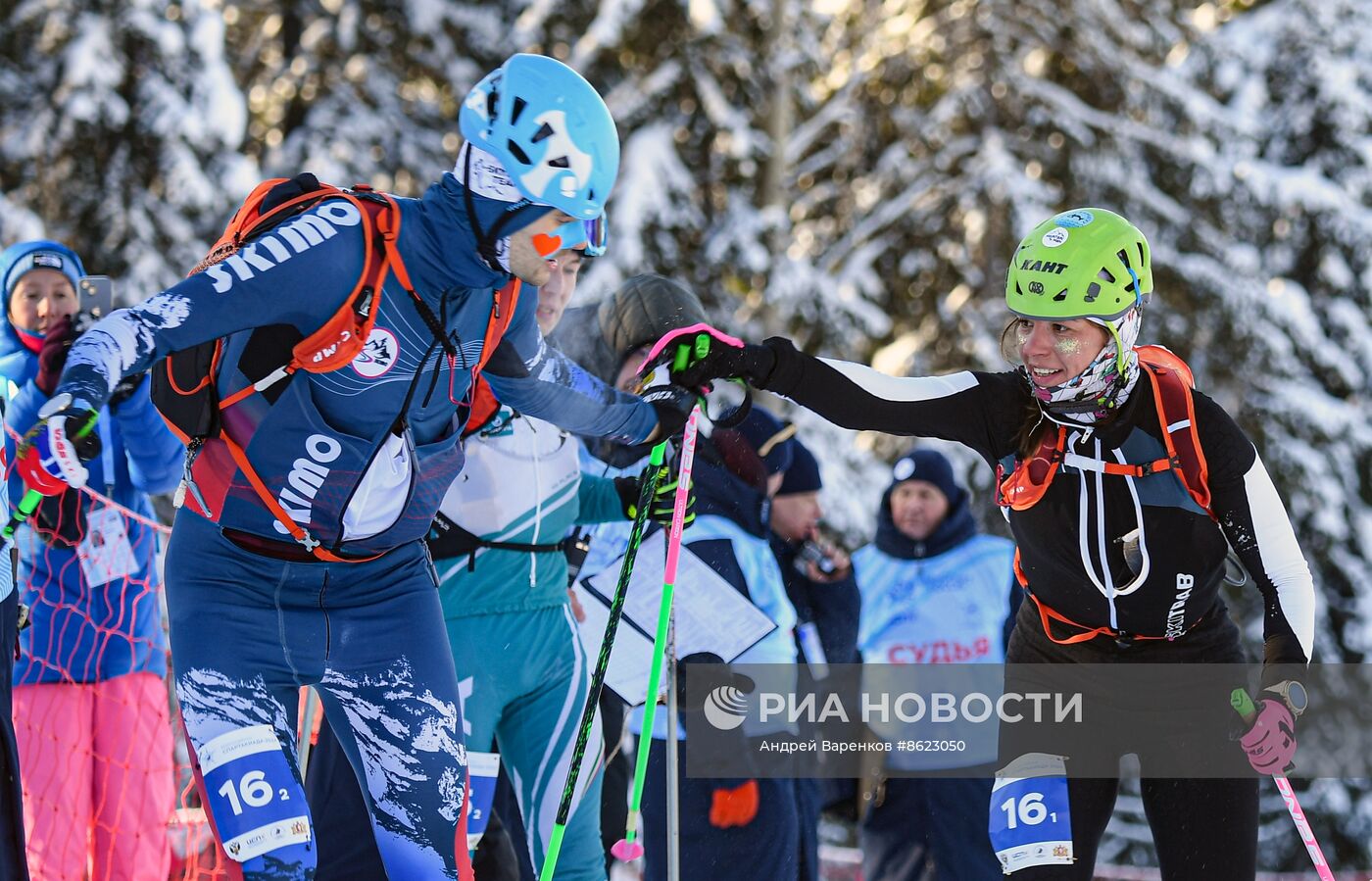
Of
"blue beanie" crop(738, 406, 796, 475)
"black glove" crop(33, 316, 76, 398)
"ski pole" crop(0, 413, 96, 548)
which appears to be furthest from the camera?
"blue beanie" crop(738, 406, 796, 475)

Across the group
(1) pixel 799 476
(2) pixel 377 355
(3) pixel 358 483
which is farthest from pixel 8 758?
(1) pixel 799 476

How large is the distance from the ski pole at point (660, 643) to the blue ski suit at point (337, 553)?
2.24ft

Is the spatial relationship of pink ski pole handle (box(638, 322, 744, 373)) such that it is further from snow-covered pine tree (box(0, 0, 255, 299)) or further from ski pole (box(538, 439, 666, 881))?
snow-covered pine tree (box(0, 0, 255, 299))

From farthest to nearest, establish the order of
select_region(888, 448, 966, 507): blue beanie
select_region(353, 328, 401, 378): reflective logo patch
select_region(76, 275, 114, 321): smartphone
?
1. select_region(888, 448, 966, 507): blue beanie
2. select_region(76, 275, 114, 321): smartphone
3. select_region(353, 328, 401, 378): reflective logo patch

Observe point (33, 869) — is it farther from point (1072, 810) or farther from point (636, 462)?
point (1072, 810)

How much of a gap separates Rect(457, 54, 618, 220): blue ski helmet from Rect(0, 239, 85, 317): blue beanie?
2.50 metres

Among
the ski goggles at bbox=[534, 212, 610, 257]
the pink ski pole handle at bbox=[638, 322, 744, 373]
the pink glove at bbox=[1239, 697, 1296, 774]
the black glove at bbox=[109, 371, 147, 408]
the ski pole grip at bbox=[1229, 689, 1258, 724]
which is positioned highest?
the black glove at bbox=[109, 371, 147, 408]

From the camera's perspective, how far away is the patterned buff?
159 inches

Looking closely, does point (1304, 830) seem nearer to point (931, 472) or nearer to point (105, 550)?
point (931, 472)

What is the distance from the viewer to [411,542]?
3697 mm

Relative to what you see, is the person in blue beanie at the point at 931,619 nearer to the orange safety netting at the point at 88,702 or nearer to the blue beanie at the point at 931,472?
the blue beanie at the point at 931,472

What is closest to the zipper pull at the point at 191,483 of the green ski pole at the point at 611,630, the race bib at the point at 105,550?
the green ski pole at the point at 611,630

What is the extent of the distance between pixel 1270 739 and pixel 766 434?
7.11ft

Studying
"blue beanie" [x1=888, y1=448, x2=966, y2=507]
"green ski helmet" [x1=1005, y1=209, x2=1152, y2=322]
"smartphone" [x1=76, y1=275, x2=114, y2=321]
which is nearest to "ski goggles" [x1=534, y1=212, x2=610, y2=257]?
"green ski helmet" [x1=1005, y1=209, x2=1152, y2=322]
